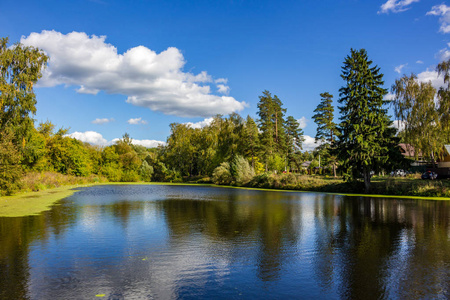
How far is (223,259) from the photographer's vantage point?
9508mm

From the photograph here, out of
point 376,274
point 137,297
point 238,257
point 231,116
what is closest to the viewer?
point 137,297

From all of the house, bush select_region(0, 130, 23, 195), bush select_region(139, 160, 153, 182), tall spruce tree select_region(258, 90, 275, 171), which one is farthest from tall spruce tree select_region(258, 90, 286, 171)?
bush select_region(0, 130, 23, 195)

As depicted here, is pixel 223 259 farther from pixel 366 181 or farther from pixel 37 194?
pixel 37 194

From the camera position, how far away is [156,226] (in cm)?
1523

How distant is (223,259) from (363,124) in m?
29.8

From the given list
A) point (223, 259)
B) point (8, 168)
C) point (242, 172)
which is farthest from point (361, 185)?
point (8, 168)

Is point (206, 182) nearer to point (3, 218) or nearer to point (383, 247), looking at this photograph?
point (3, 218)

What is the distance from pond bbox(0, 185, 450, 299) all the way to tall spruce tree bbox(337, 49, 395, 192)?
18.3 meters

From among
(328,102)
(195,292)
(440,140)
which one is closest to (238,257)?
(195,292)

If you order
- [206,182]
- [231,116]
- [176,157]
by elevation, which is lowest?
[206,182]

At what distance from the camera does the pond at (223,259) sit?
7.02m

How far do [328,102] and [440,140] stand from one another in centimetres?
2807

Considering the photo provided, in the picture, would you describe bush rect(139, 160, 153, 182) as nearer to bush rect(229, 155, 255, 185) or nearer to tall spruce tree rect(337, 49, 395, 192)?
bush rect(229, 155, 255, 185)

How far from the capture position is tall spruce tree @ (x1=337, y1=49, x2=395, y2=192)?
34.1 metres
